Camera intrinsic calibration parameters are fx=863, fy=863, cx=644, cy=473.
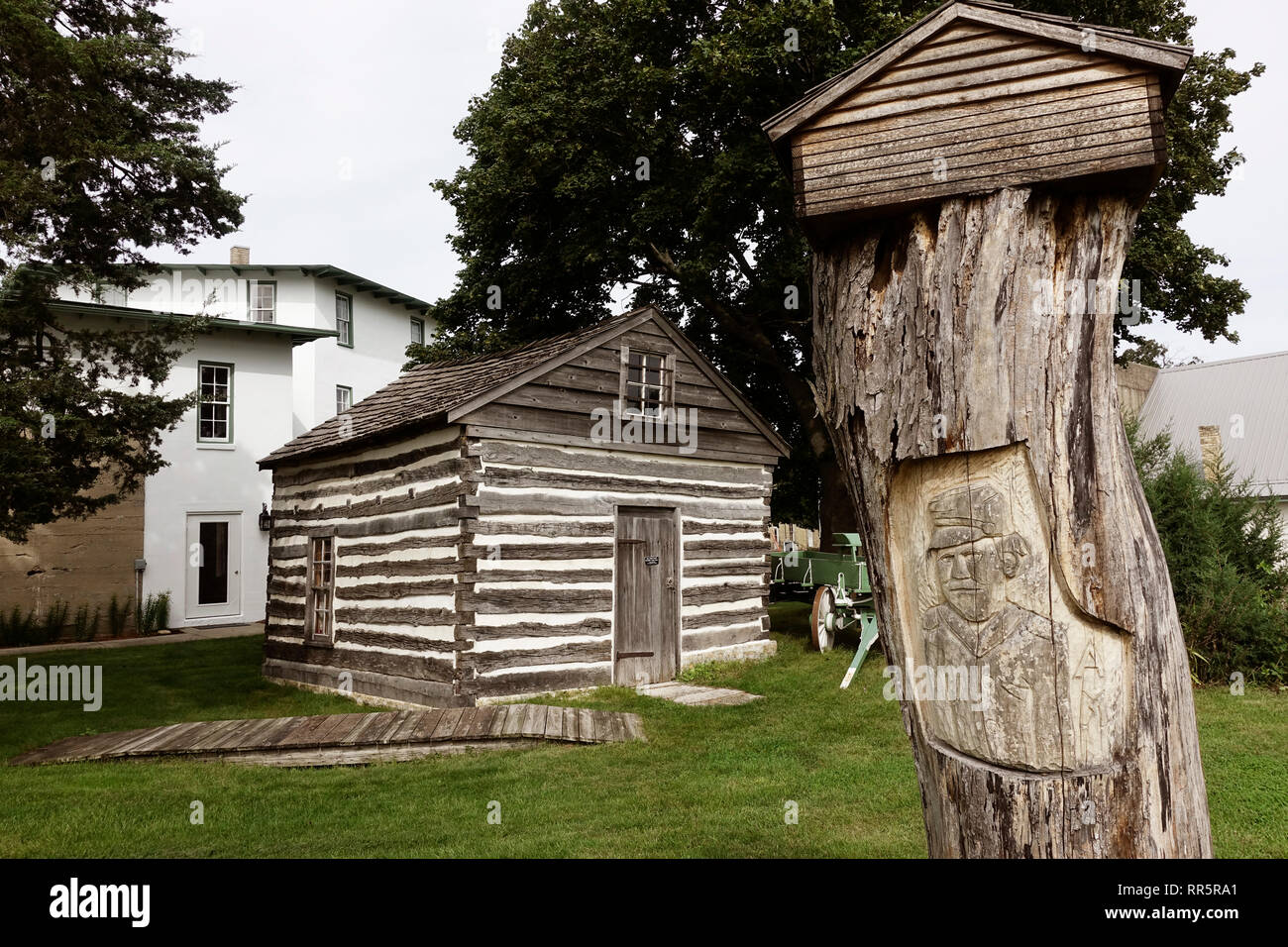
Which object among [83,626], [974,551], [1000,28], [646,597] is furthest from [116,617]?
[1000,28]

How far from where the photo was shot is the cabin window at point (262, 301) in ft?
90.0

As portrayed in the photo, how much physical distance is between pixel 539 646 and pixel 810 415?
9942mm

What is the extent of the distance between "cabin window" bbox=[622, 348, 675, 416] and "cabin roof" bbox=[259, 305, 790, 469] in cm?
46

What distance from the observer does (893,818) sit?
19.8 ft

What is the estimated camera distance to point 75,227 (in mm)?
11625

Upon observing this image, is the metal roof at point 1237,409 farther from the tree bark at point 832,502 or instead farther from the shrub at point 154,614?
the shrub at point 154,614

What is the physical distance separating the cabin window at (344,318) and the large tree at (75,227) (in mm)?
14981

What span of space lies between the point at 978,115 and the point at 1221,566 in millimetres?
12724

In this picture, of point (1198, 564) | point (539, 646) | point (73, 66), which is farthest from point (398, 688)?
point (1198, 564)

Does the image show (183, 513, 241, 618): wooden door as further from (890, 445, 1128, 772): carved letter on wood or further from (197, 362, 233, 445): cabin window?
(890, 445, 1128, 772): carved letter on wood

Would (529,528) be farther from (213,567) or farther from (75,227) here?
(213,567)

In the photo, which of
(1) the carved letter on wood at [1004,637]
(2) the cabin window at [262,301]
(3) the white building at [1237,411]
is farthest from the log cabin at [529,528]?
(3) the white building at [1237,411]

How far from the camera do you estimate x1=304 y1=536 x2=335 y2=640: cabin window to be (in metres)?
13.4
